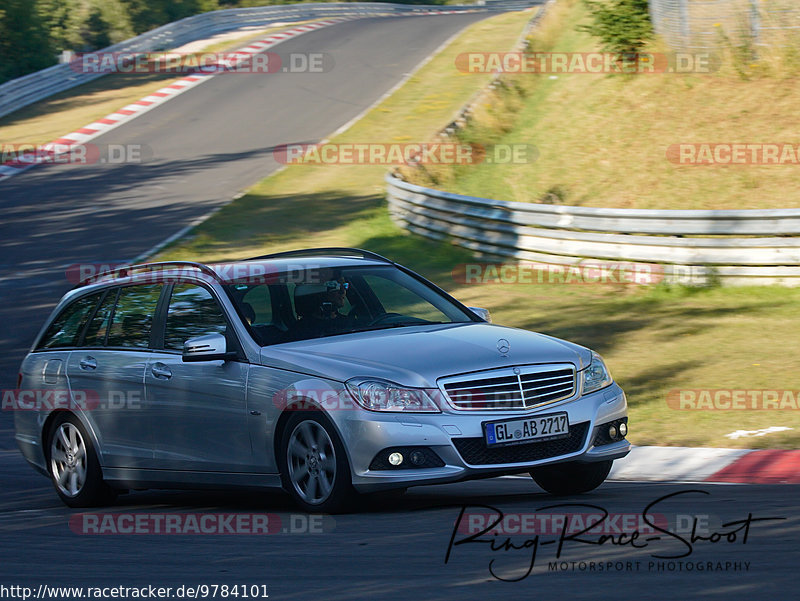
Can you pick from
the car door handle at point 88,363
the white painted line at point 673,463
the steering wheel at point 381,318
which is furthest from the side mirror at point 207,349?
the white painted line at point 673,463

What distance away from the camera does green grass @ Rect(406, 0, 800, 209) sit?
723 inches

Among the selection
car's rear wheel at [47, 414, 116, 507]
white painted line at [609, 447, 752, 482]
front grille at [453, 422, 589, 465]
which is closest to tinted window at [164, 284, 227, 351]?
car's rear wheel at [47, 414, 116, 507]

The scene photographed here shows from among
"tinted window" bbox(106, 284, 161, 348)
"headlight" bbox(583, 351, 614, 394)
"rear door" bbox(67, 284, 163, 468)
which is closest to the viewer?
"headlight" bbox(583, 351, 614, 394)

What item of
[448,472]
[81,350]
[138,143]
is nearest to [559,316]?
[81,350]

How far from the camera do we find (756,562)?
5.14 m

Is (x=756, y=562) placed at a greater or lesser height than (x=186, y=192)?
greater

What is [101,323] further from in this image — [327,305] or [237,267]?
[327,305]

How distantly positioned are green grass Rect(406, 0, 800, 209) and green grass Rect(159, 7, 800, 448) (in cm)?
246

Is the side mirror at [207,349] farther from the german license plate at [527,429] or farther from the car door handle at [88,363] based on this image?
the german license plate at [527,429]

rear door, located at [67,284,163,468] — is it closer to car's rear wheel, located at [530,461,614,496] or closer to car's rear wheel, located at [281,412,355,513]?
car's rear wheel, located at [281,412,355,513]

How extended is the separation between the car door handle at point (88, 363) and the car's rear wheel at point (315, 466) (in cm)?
211

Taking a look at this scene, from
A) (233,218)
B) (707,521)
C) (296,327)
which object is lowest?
(233,218)

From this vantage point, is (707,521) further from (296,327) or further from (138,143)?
(138,143)

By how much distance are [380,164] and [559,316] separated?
1305 cm
